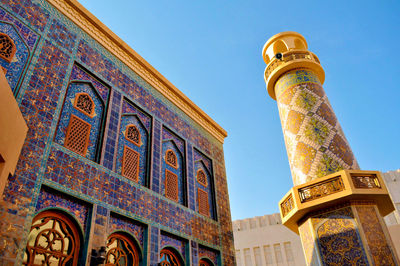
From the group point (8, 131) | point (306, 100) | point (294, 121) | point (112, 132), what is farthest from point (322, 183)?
point (8, 131)

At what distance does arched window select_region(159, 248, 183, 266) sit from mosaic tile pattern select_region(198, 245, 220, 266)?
0.67 m

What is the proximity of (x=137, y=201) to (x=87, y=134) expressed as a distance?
1.35m

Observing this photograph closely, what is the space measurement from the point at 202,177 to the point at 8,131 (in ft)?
16.5

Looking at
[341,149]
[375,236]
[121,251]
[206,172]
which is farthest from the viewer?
[206,172]

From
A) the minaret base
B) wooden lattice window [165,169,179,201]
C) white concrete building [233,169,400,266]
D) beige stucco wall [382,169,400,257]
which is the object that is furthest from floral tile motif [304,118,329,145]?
white concrete building [233,169,400,266]

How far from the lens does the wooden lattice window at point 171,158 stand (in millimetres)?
6776

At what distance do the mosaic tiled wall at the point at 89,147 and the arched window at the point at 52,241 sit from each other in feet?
0.47

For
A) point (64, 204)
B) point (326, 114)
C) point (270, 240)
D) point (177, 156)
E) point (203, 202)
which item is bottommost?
point (64, 204)

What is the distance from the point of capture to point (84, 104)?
5.35 metres

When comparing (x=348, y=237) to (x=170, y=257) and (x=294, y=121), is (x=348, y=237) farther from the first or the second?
(x=170, y=257)

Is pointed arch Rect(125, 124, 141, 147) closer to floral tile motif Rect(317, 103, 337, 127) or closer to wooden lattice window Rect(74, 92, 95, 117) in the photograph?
wooden lattice window Rect(74, 92, 95, 117)

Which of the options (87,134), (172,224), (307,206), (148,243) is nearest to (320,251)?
(307,206)

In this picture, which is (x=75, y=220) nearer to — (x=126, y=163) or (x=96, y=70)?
(x=126, y=163)

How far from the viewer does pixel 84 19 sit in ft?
19.5
